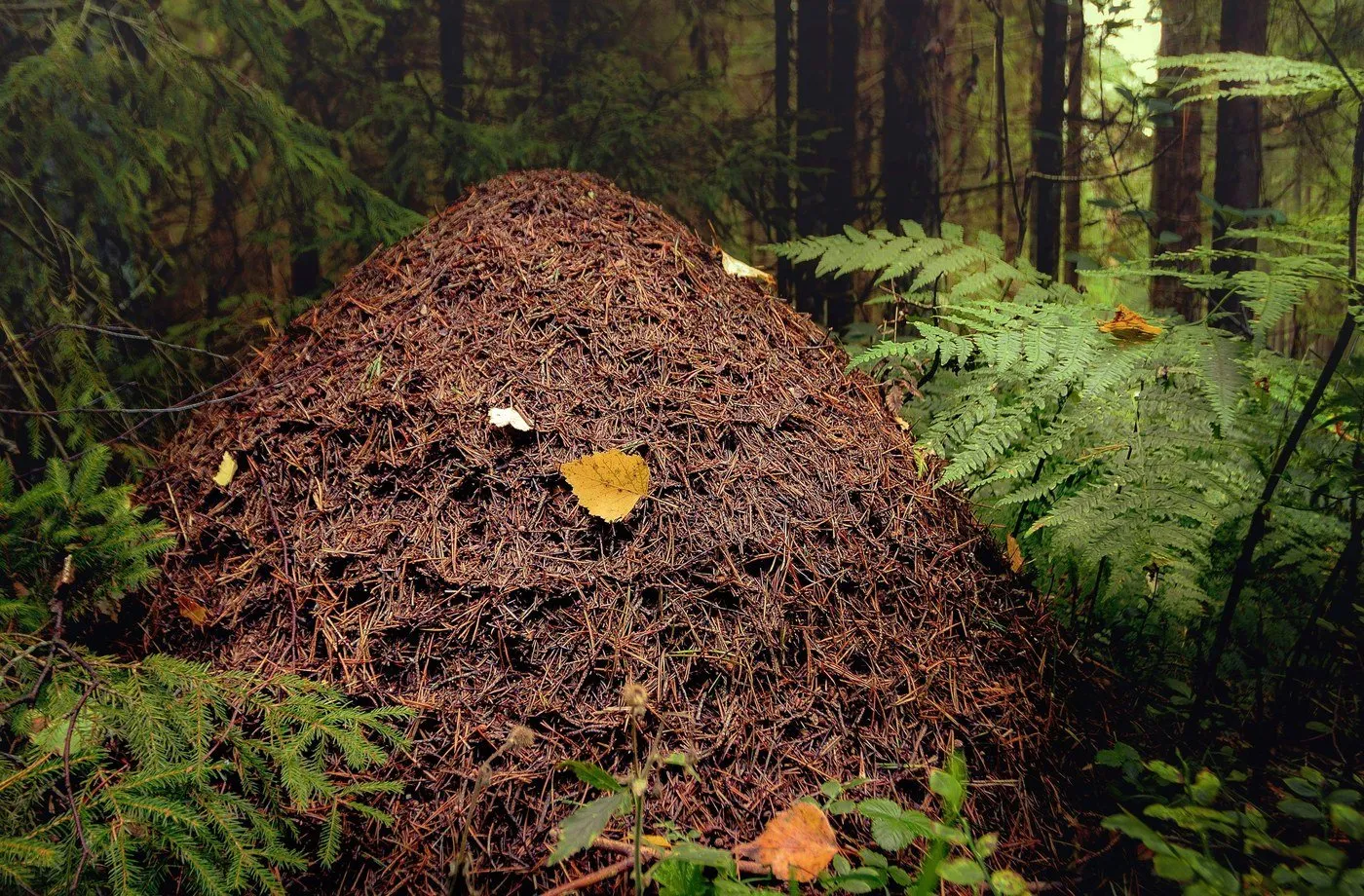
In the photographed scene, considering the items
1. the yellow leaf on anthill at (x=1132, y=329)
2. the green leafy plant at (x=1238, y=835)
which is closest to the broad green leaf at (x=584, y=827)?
the green leafy plant at (x=1238, y=835)

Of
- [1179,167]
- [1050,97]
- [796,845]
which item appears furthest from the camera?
[1179,167]

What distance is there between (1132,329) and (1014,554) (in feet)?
2.54

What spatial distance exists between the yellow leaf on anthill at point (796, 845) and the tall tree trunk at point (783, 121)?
386 centimetres

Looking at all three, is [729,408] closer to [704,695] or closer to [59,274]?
[704,695]

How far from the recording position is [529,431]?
6.52 ft

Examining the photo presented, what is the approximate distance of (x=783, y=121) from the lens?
4926 millimetres

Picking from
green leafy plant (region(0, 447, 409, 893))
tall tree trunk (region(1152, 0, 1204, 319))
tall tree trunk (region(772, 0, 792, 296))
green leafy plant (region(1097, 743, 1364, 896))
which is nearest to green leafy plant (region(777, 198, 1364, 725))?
green leafy plant (region(1097, 743, 1364, 896))

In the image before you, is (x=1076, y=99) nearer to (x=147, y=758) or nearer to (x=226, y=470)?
(x=226, y=470)

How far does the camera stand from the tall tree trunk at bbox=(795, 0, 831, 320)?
4.84m

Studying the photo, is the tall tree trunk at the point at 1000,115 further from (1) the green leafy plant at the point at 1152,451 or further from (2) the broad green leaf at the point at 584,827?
(2) the broad green leaf at the point at 584,827

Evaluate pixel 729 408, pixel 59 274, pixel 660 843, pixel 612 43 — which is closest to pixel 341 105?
pixel 612 43

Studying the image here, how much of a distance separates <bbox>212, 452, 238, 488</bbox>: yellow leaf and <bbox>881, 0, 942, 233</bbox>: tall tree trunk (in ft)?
12.8

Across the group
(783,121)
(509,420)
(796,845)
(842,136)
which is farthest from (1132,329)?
(783,121)

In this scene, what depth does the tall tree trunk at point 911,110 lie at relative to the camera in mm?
4570
